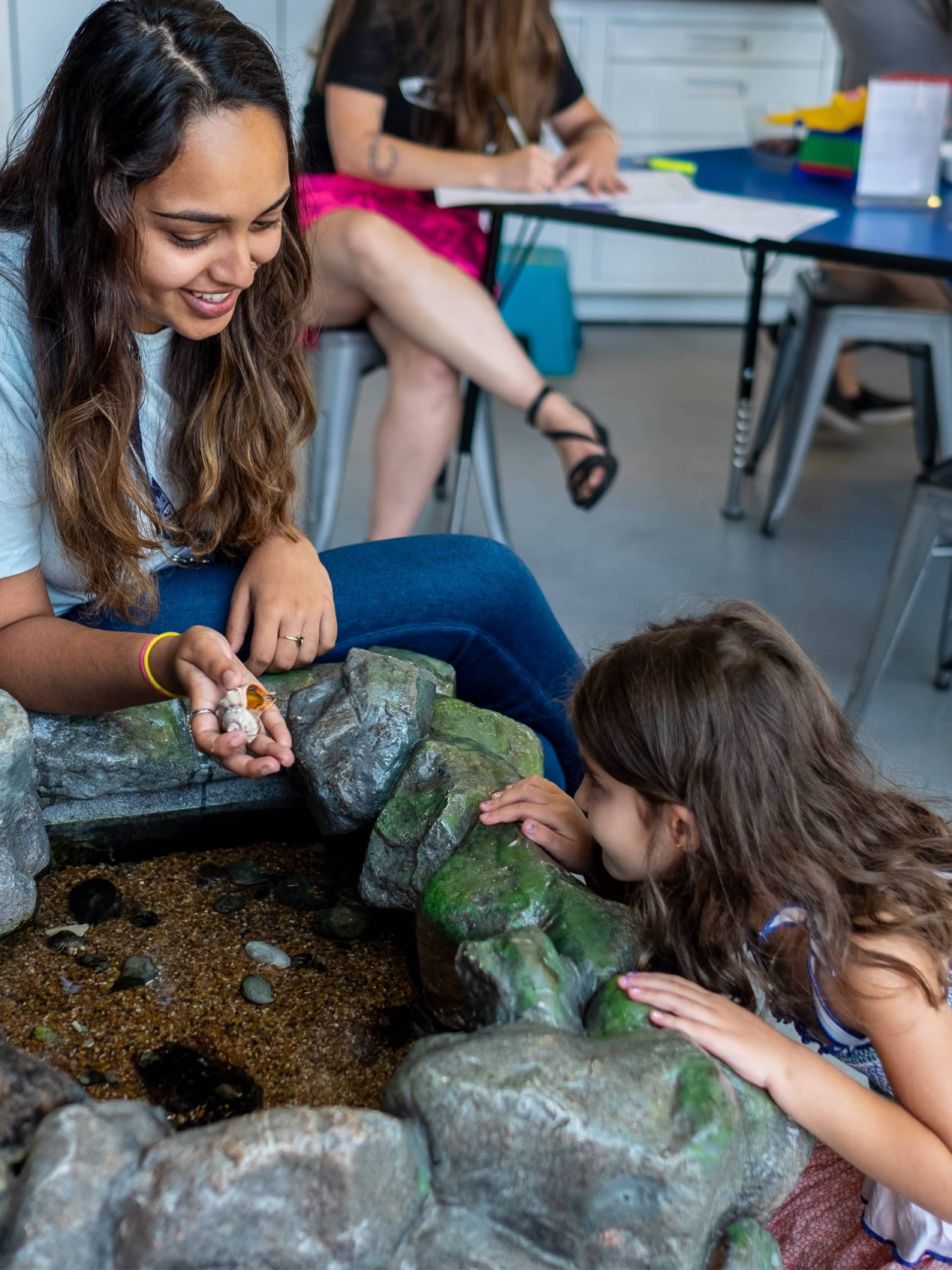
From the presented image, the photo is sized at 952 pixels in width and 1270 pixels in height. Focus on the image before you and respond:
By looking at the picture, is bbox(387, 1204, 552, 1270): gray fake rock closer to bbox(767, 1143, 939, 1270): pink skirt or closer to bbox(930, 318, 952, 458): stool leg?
bbox(767, 1143, 939, 1270): pink skirt

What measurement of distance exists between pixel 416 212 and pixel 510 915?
171 cm

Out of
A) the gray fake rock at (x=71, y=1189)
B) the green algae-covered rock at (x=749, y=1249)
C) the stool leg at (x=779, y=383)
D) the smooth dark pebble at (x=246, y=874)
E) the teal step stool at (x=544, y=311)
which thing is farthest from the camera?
the teal step stool at (x=544, y=311)

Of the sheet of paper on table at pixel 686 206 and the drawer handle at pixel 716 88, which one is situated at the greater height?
the drawer handle at pixel 716 88

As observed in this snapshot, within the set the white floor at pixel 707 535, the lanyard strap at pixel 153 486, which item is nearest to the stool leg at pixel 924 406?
the white floor at pixel 707 535

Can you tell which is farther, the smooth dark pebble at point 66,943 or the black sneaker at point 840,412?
the black sneaker at point 840,412

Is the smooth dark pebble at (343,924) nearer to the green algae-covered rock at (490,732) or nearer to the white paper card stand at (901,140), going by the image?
the green algae-covered rock at (490,732)

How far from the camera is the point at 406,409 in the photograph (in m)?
2.34

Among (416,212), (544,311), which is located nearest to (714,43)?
(544,311)

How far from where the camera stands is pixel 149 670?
1.06 metres

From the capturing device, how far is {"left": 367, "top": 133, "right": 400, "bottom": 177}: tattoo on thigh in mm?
2229

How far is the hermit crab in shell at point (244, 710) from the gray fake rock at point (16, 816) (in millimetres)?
147

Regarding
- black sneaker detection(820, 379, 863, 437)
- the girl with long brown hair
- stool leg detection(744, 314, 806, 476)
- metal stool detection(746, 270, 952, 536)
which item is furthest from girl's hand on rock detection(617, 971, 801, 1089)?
black sneaker detection(820, 379, 863, 437)

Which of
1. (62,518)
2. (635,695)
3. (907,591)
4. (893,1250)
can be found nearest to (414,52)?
(907,591)

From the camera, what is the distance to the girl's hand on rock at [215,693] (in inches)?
38.0
